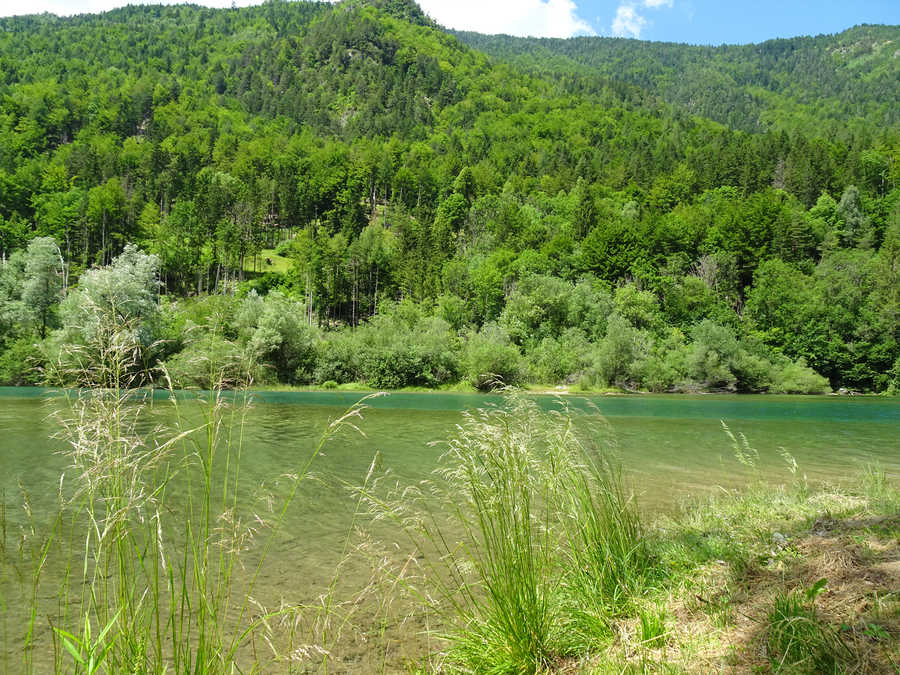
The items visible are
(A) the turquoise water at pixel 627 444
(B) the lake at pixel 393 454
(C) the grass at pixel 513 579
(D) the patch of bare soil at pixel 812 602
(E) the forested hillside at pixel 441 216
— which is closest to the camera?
(C) the grass at pixel 513 579

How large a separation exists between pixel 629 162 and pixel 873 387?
204ft

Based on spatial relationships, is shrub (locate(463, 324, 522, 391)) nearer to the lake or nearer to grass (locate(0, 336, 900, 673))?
the lake

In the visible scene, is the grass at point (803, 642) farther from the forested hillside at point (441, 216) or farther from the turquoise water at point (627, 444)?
the forested hillside at point (441, 216)

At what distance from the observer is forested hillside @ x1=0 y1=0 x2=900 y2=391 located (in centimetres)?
5822

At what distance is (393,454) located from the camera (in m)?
16.0

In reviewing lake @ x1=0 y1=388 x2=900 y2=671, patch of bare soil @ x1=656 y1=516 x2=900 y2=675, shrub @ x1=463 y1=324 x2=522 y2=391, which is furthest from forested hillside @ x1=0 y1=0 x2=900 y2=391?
lake @ x1=0 y1=388 x2=900 y2=671

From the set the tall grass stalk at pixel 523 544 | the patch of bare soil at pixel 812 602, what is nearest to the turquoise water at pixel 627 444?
the tall grass stalk at pixel 523 544

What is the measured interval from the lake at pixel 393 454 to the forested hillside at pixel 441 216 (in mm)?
4335

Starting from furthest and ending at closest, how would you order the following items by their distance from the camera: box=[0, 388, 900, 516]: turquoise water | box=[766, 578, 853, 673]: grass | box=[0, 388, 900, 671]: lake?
box=[0, 388, 900, 516]: turquoise water → box=[0, 388, 900, 671]: lake → box=[766, 578, 853, 673]: grass

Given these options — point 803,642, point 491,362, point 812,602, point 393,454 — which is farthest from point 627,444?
point 491,362

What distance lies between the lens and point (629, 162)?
10531cm

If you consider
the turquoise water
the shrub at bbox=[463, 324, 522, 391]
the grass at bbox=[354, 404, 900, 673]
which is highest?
the grass at bbox=[354, 404, 900, 673]

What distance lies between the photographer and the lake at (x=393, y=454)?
23.5 feet

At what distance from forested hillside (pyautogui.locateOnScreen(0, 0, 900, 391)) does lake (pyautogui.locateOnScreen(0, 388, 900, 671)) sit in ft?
14.2
